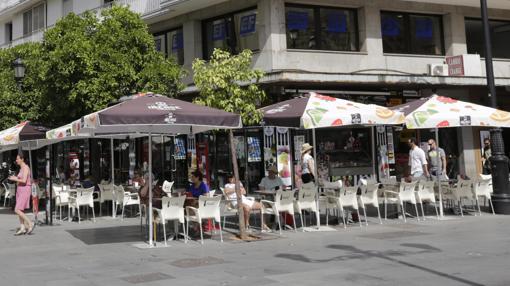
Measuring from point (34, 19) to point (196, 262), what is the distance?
84.5 feet

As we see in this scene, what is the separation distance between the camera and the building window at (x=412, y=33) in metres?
20.0

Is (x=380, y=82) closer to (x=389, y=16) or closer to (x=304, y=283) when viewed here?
(x=389, y=16)

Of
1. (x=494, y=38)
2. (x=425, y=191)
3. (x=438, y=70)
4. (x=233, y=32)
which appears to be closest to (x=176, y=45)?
(x=233, y=32)

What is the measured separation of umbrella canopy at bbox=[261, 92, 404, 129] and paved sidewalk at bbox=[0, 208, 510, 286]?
89.6 inches

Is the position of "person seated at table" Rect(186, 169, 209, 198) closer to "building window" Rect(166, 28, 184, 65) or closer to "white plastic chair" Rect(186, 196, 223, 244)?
"white plastic chair" Rect(186, 196, 223, 244)

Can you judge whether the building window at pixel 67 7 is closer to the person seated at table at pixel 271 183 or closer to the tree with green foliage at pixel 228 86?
the tree with green foliage at pixel 228 86

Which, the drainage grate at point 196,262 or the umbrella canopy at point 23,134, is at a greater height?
the umbrella canopy at point 23,134

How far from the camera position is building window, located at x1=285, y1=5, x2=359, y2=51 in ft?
60.4

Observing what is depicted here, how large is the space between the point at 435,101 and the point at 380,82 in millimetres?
6114

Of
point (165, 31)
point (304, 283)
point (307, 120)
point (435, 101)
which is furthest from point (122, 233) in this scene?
point (165, 31)

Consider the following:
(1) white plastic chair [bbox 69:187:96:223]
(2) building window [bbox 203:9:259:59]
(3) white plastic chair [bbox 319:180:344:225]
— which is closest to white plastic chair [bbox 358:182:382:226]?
(3) white plastic chair [bbox 319:180:344:225]

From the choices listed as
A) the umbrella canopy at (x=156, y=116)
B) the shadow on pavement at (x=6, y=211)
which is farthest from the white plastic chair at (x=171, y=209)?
the shadow on pavement at (x=6, y=211)

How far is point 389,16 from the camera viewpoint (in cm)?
2006

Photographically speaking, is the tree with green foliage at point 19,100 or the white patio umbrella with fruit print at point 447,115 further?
the tree with green foliage at point 19,100
